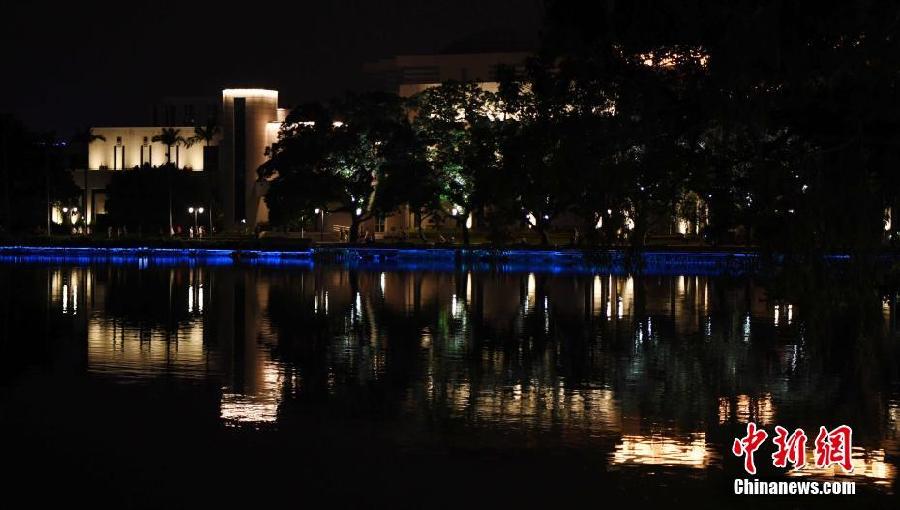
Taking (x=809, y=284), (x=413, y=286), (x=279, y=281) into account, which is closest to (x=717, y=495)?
(x=809, y=284)

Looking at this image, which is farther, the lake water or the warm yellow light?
the warm yellow light

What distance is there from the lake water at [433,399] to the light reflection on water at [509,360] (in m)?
0.07

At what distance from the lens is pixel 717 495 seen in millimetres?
12867

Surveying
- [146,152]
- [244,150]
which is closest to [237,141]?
[244,150]

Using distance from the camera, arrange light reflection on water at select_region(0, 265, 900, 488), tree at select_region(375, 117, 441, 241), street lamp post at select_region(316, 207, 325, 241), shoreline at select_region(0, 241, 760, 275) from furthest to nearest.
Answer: street lamp post at select_region(316, 207, 325, 241), tree at select_region(375, 117, 441, 241), shoreline at select_region(0, 241, 760, 275), light reflection on water at select_region(0, 265, 900, 488)

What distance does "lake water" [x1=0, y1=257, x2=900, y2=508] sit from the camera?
13328 mm

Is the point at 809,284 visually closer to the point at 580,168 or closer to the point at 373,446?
the point at 580,168

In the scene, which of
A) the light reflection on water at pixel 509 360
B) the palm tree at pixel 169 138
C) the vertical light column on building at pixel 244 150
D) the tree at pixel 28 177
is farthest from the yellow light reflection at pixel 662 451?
the palm tree at pixel 169 138

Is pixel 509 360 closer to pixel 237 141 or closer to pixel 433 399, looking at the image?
pixel 433 399

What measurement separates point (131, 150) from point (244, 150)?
19958 millimetres

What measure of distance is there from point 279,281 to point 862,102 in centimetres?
3383

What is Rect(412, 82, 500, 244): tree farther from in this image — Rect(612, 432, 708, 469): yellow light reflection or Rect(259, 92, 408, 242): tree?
Rect(612, 432, 708, 469): yellow light reflection

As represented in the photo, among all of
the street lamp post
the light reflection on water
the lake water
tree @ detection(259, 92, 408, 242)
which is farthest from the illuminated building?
the lake water

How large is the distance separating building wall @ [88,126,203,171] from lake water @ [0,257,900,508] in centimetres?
8035
